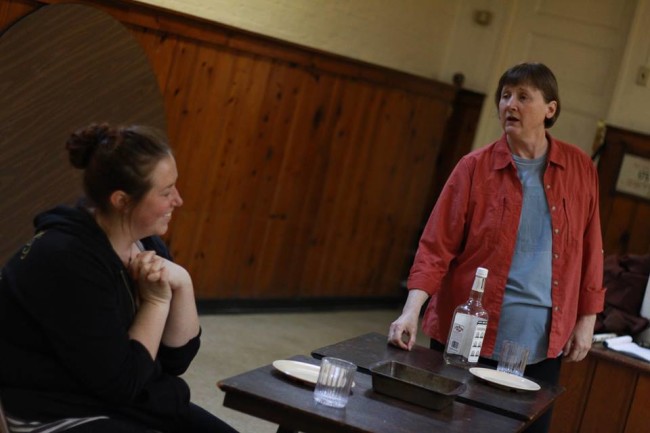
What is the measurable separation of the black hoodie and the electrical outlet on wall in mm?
5624

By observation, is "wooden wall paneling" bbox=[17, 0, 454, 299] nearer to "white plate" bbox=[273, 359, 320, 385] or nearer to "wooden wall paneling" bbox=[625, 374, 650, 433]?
"wooden wall paneling" bbox=[625, 374, 650, 433]

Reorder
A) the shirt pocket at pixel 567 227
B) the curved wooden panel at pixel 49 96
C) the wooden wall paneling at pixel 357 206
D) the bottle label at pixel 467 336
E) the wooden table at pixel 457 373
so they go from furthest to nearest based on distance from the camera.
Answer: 1. the wooden wall paneling at pixel 357 206
2. the curved wooden panel at pixel 49 96
3. the shirt pocket at pixel 567 227
4. the bottle label at pixel 467 336
5. the wooden table at pixel 457 373

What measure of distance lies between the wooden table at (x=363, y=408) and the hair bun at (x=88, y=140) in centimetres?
59

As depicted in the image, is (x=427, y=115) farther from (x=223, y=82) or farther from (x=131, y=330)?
(x=131, y=330)

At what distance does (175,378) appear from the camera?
2547 mm

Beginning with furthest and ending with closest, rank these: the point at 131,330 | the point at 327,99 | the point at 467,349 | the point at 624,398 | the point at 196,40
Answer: the point at 327,99 < the point at 196,40 < the point at 624,398 < the point at 467,349 < the point at 131,330

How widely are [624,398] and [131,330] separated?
2.69 metres

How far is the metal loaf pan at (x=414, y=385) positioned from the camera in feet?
8.30

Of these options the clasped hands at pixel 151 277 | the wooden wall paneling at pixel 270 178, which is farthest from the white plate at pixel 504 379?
the wooden wall paneling at pixel 270 178

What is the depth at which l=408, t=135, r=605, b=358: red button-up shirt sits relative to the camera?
333 cm

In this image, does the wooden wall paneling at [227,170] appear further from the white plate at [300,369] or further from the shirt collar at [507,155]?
the white plate at [300,369]

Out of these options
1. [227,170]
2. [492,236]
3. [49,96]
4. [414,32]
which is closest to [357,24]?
[414,32]

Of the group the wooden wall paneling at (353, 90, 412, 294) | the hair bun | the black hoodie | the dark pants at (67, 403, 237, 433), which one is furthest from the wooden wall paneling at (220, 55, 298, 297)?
the black hoodie

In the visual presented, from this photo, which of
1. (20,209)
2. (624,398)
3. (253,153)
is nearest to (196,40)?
(253,153)
